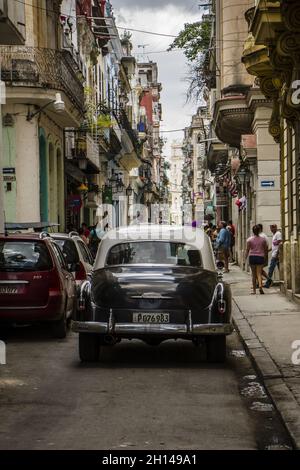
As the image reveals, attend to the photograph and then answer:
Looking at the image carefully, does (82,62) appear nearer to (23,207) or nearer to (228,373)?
(23,207)

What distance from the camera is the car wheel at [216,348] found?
1085 centimetres

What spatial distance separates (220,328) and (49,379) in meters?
2.07

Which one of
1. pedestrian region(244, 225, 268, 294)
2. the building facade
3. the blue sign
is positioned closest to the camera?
pedestrian region(244, 225, 268, 294)

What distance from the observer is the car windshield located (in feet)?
38.5

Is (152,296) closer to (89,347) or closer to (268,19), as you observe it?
(89,347)

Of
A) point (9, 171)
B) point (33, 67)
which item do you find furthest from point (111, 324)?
point (33, 67)

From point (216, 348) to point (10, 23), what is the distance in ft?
29.2

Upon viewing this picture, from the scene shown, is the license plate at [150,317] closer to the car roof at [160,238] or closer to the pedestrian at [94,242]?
the car roof at [160,238]

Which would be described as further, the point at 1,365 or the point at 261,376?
the point at 1,365

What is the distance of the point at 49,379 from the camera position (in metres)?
9.91

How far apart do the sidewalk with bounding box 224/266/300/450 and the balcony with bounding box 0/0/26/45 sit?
6.80 m

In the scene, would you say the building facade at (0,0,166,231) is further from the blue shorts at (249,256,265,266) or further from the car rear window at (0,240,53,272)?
the blue shorts at (249,256,265,266)

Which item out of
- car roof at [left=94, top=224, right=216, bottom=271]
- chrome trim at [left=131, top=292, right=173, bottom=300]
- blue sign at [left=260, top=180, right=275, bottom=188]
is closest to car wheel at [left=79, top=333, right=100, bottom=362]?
chrome trim at [left=131, top=292, right=173, bottom=300]

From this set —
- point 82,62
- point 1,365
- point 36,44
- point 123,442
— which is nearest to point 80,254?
point 1,365
